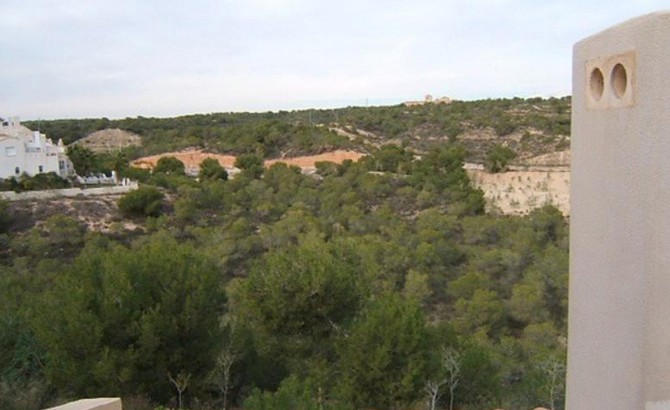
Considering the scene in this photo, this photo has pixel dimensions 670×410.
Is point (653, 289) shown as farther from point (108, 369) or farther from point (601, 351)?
point (108, 369)

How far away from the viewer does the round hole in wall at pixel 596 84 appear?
112 inches

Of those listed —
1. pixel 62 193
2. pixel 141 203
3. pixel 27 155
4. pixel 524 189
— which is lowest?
pixel 524 189

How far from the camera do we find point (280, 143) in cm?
4231

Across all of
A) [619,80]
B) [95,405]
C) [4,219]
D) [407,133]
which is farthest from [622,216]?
[407,133]

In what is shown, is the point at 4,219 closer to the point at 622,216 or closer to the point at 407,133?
the point at 622,216

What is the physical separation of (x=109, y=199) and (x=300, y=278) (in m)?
18.6

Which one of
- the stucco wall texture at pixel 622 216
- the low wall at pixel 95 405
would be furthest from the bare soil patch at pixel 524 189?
the stucco wall texture at pixel 622 216

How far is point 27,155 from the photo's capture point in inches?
1272

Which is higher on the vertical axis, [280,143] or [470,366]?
[280,143]

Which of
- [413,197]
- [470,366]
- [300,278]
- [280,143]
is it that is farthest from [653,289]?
[280,143]

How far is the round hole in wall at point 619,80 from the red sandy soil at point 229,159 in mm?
35139

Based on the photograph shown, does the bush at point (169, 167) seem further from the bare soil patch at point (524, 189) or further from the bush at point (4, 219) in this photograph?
the bare soil patch at point (524, 189)

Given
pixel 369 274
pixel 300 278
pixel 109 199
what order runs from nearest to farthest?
pixel 300 278, pixel 369 274, pixel 109 199

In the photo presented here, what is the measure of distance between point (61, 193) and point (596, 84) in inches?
1088
